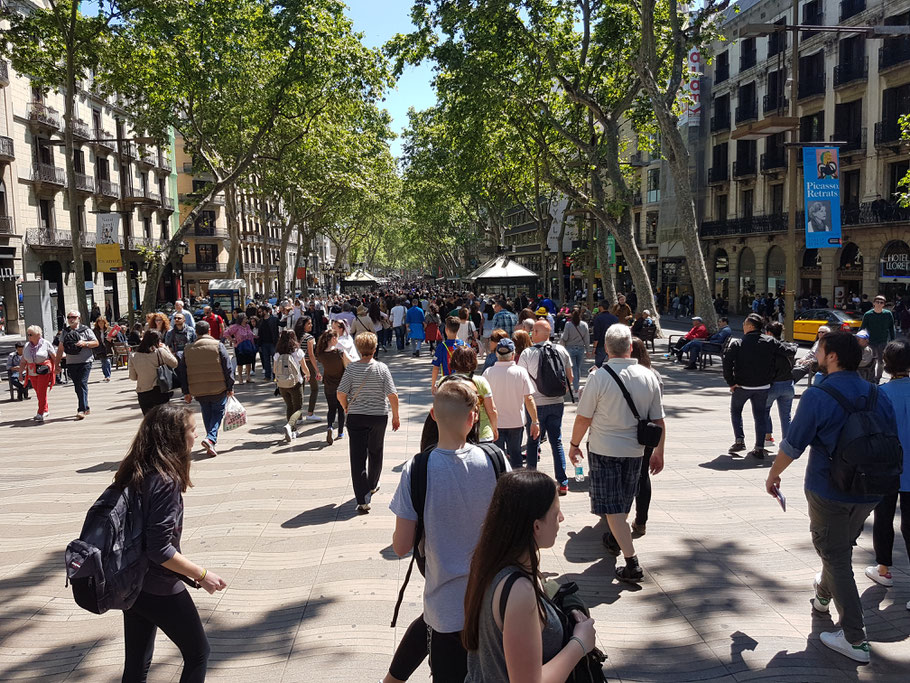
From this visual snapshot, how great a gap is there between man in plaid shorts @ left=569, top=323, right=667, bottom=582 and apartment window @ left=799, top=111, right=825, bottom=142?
3036 centimetres

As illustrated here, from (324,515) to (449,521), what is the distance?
391cm

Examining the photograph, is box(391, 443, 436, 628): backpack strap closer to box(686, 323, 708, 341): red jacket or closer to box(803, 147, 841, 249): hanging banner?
box(686, 323, 708, 341): red jacket

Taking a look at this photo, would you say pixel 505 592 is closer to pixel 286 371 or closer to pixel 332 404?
pixel 332 404

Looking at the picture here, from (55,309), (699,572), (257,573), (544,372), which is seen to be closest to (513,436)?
(544,372)

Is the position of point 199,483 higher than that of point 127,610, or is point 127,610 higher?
point 127,610

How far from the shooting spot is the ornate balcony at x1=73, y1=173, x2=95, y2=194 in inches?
1422

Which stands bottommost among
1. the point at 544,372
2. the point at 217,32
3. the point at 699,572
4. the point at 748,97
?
the point at 699,572

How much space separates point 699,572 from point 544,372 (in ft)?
7.74

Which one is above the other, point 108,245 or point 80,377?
point 108,245

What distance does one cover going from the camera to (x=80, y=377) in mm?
11680

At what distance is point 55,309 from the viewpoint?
112ft

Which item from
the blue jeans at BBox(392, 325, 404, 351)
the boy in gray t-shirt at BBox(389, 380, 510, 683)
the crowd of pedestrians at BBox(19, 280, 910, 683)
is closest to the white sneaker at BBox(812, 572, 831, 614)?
the crowd of pedestrians at BBox(19, 280, 910, 683)

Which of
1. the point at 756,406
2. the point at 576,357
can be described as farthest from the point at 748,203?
the point at 756,406

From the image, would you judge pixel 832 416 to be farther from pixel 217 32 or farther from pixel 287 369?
pixel 217 32
